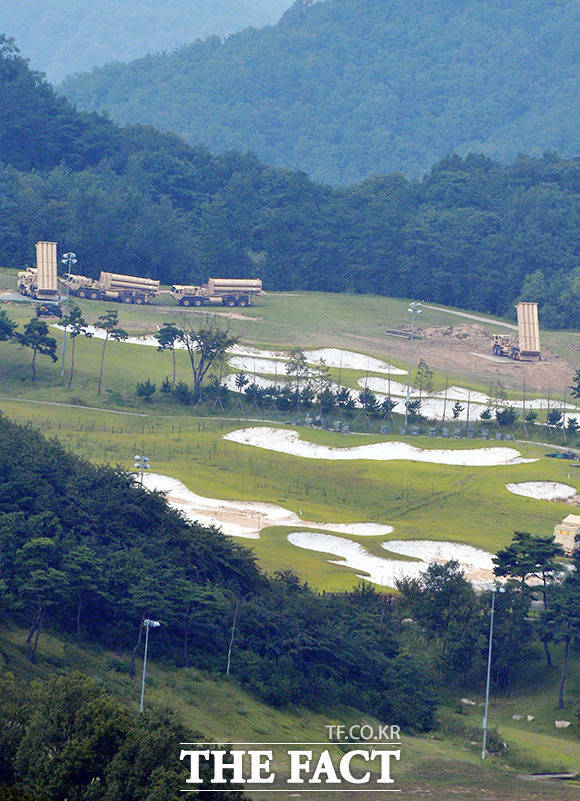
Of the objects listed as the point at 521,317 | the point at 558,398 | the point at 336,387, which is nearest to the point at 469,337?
the point at 521,317

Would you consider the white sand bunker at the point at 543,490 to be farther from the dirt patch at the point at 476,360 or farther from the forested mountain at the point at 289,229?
the forested mountain at the point at 289,229

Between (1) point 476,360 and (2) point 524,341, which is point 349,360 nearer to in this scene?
(1) point 476,360

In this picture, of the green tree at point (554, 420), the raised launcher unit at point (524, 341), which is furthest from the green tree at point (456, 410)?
the raised launcher unit at point (524, 341)

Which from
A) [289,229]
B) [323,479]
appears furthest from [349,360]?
[289,229]

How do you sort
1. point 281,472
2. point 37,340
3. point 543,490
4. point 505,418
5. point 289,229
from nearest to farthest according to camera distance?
point 543,490
point 281,472
point 505,418
point 37,340
point 289,229

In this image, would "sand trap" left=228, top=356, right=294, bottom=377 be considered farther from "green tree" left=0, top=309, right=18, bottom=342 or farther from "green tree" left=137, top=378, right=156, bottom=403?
"green tree" left=0, top=309, right=18, bottom=342

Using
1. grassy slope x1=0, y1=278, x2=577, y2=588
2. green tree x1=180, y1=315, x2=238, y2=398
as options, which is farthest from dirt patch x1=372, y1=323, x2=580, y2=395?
grassy slope x1=0, y1=278, x2=577, y2=588

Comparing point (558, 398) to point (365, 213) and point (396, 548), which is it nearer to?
point (396, 548)
